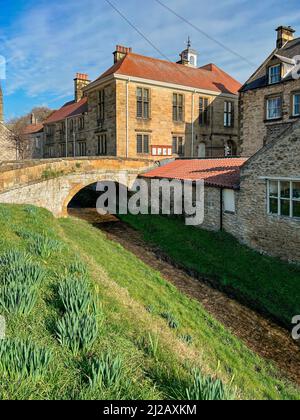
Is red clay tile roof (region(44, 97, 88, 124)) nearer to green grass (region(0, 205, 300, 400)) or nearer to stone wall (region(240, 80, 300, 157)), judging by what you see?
stone wall (region(240, 80, 300, 157))

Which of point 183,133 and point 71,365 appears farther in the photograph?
point 183,133

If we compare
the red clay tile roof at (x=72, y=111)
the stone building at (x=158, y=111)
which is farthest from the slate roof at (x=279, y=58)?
the red clay tile roof at (x=72, y=111)

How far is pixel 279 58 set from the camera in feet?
80.7

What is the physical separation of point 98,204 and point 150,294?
58.0ft

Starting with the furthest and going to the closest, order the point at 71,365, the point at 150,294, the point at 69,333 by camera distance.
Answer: the point at 150,294 → the point at 69,333 → the point at 71,365

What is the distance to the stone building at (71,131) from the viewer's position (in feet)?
110

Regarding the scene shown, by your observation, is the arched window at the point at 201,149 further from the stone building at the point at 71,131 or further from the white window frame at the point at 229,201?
the white window frame at the point at 229,201

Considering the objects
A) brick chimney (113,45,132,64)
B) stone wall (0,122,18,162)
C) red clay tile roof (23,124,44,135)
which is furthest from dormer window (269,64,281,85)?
red clay tile roof (23,124,44,135)

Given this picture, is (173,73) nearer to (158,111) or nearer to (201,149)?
(158,111)

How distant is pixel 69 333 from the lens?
4066mm

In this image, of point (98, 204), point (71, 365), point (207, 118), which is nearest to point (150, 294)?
point (71, 365)

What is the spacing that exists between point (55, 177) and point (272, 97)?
17417 millimetres

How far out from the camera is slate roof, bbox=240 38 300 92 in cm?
2521
